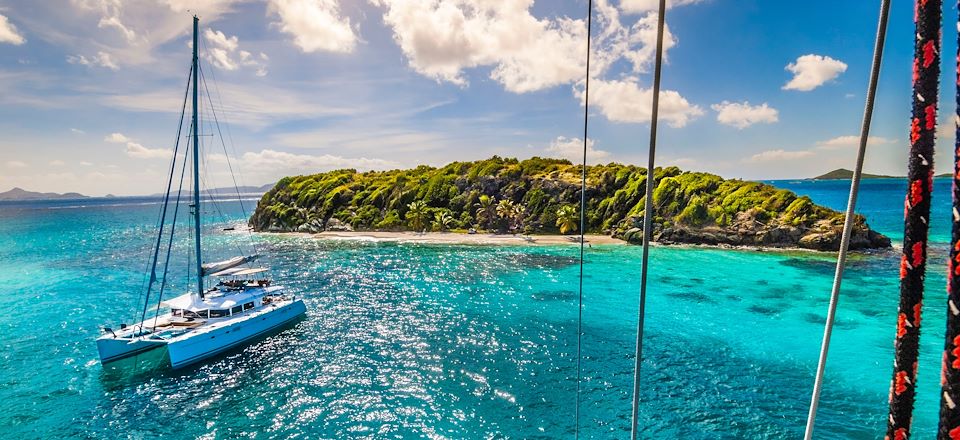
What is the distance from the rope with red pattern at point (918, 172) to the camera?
175 inches

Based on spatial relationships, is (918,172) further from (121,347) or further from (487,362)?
(121,347)

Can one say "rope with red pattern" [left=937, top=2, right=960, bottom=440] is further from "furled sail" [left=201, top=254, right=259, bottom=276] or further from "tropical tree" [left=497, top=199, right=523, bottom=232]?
"tropical tree" [left=497, top=199, right=523, bottom=232]

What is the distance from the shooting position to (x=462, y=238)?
87750mm

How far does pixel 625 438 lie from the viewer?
63.0 feet

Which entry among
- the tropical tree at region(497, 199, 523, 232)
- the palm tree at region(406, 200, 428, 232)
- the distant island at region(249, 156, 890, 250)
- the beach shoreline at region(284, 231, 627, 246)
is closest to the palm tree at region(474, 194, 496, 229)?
the distant island at region(249, 156, 890, 250)

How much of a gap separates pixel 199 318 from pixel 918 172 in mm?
35090

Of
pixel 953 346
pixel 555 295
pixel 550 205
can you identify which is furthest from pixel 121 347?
pixel 550 205

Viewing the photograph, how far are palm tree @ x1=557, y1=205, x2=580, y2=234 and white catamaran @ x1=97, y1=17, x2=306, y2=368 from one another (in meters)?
65.4

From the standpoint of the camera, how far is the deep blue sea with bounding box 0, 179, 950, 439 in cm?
2067

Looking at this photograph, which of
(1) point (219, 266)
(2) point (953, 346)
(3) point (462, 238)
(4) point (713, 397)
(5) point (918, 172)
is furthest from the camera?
(3) point (462, 238)

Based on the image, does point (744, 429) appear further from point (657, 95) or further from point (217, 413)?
point (217, 413)

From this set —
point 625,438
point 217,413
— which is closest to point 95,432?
point 217,413

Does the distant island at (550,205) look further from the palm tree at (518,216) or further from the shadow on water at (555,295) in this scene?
the shadow on water at (555,295)

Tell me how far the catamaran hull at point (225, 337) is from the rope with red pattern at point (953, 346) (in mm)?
31615
